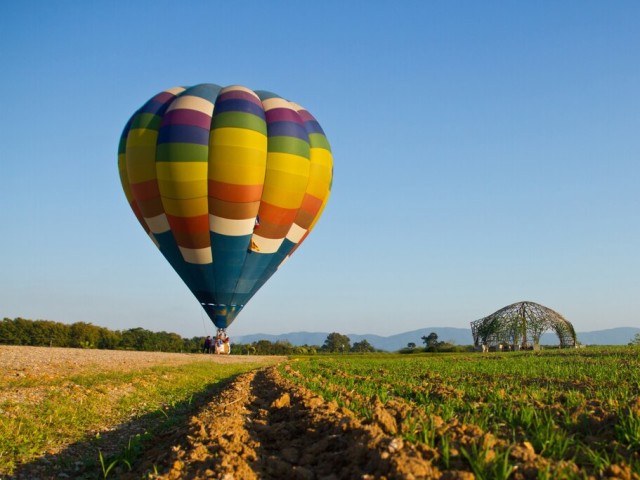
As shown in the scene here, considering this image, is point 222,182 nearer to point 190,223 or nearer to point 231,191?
point 231,191

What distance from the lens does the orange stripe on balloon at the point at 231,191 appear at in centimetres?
2656

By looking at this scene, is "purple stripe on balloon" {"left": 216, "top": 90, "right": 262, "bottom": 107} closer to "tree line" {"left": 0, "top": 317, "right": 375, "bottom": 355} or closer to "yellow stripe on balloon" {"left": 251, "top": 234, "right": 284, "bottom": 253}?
"yellow stripe on balloon" {"left": 251, "top": 234, "right": 284, "bottom": 253}

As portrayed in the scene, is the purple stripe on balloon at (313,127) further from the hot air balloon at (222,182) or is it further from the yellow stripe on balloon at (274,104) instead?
the yellow stripe on balloon at (274,104)

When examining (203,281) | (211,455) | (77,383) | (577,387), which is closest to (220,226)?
(203,281)

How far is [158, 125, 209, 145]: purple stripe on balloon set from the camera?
2656cm

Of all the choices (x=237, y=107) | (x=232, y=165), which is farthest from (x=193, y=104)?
(x=232, y=165)

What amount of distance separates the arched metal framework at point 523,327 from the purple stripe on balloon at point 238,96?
40.5 metres

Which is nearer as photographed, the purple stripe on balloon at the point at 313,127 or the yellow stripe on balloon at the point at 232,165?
the yellow stripe on balloon at the point at 232,165

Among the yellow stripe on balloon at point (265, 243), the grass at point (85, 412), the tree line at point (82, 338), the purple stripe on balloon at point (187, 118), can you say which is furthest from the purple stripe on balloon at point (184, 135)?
the tree line at point (82, 338)

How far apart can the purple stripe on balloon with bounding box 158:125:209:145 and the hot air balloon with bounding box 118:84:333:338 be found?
0.05m

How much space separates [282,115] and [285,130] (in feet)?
4.12

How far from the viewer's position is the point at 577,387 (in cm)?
1116

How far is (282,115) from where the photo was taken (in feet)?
95.8

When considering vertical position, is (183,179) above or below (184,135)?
below
